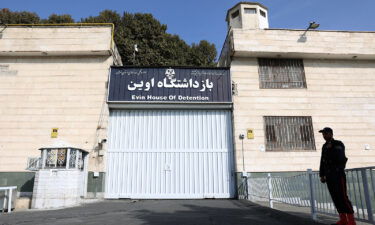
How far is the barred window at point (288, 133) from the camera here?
1123 cm

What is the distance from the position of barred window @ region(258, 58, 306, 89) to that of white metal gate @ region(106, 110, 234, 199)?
8.40 ft

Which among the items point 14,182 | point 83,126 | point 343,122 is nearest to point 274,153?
point 343,122

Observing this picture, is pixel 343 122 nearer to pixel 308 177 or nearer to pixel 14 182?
pixel 308 177

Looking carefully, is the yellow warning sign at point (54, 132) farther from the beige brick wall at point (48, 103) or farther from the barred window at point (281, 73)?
the barred window at point (281, 73)

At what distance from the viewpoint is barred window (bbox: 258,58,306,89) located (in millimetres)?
12141

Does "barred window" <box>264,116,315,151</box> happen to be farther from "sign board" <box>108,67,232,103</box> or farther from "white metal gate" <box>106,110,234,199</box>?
"sign board" <box>108,67,232,103</box>

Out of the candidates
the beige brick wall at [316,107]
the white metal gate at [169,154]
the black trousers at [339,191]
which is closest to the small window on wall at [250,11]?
the beige brick wall at [316,107]

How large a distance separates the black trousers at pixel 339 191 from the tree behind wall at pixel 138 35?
21087 mm

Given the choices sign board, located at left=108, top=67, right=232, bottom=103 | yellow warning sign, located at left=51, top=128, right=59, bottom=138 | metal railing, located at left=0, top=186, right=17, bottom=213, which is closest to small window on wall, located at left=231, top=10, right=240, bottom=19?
sign board, located at left=108, top=67, right=232, bottom=103

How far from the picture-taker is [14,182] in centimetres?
1033

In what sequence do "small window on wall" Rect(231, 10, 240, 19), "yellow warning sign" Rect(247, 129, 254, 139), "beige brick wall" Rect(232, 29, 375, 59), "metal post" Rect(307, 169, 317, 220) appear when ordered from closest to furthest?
"metal post" Rect(307, 169, 317, 220) < "yellow warning sign" Rect(247, 129, 254, 139) < "beige brick wall" Rect(232, 29, 375, 59) < "small window on wall" Rect(231, 10, 240, 19)

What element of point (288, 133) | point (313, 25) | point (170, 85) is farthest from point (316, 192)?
point (313, 25)

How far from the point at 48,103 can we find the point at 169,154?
19.3 feet

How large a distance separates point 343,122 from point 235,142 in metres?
5.14
